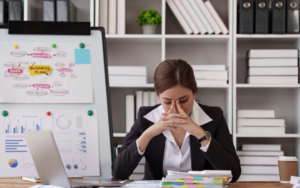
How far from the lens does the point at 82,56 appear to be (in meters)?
1.21

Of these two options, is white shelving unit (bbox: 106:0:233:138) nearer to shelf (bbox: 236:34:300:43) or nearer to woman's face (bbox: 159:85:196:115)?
shelf (bbox: 236:34:300:43)

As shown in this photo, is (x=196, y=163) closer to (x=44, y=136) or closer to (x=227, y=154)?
(x=227, y=154)

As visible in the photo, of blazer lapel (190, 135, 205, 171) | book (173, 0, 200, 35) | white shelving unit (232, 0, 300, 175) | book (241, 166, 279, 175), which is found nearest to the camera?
blazer lapel (190, 135, 205, 171)

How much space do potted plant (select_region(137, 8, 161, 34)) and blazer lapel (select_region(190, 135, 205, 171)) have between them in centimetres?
119

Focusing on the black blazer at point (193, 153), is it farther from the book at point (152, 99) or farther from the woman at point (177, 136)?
the book at point (152, 99)

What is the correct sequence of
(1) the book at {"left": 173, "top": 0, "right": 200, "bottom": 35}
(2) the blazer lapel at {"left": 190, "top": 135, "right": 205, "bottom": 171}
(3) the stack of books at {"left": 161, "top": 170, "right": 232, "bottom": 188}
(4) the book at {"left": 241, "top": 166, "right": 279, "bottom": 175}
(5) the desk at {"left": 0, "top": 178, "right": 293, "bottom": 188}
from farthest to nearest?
1. (1) the book at {"left": 173, "top": 0, "right": 200, "bottom": 35}
2. (4) the book at {"left": 241, "top": 166, "right": 279, "bottom": 175}
3. (2) the blazer lapel at {"left": 190, "top": 135, "right": 205, "bottom": 171}
4. (5) the desk at {"left": 0, "top": 178, "right": 293, "bottom": 188}
5. (3) the stack of books at {"left": 161, "top": 170, "right": 232, "bottom": 188}

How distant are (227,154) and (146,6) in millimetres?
1652

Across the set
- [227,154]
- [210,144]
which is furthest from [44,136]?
[227,154]

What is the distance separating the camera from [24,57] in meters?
1.18

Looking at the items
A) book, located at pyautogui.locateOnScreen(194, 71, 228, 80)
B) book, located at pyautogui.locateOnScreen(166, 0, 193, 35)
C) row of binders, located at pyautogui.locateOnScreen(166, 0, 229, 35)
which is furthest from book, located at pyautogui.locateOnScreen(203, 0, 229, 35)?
book, located at pyautogui.locateOnScreen(194, 71, 228, 80)

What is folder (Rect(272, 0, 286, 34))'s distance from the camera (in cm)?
209

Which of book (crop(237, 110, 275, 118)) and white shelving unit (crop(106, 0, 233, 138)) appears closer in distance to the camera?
book (crop(237, 110, 275, 118))

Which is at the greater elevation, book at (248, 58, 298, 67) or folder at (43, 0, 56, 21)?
folder at (43, 0, 56, 21)

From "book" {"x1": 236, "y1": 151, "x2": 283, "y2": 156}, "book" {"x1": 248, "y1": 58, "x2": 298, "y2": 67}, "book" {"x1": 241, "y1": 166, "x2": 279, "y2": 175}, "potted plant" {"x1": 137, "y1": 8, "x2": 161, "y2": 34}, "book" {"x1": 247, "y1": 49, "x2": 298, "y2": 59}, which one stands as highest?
"potted plant" {"x1": 137, "y1": 8, "x2": 161, "y2": 34}
